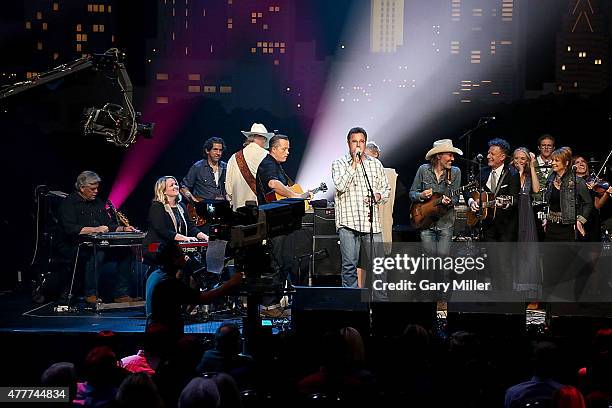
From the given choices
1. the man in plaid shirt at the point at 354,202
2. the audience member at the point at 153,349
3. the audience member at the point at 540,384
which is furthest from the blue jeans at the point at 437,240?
the audience member at the point at 540,384

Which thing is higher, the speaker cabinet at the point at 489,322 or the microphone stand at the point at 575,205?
the microphone stand at the point at 575,205

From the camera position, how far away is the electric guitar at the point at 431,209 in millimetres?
10539

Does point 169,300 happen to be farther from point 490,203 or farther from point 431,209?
point 490,203

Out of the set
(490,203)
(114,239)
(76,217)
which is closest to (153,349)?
(114,239)

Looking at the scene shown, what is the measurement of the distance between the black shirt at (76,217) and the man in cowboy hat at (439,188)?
396 centimetres

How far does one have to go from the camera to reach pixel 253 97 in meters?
14.3

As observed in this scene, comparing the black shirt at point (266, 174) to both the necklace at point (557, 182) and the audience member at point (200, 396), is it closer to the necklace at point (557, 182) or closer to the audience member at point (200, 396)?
the necklace at point (557, 182)

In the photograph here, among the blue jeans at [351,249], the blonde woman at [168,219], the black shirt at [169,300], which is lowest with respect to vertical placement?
the black shirt at [169,300]

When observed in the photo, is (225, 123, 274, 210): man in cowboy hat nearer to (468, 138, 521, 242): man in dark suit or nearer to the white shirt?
the white shirt

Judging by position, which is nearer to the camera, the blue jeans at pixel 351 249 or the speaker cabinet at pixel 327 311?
the speaker cabinet at pixel 327 311

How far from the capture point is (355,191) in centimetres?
1015

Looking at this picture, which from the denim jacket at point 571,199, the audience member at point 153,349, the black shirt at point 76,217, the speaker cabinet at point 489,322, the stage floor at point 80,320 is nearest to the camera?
the audience member at point 153,349

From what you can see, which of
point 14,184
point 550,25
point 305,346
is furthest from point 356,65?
point 305,346

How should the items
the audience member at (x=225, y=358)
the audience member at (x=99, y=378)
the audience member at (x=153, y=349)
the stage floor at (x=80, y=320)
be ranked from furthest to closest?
the stage floor at (x=80, y=320), the audience member at (x=153, y=349), the audience member at (x=225, y=358), the audience member at (x=99, y=378)
